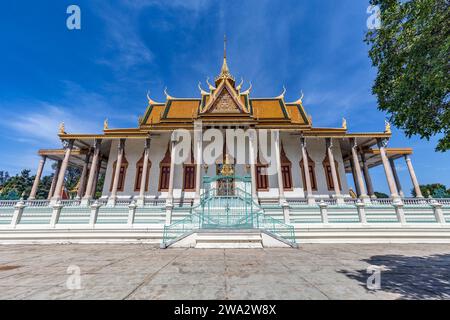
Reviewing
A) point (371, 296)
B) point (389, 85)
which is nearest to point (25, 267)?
point (371, 296)

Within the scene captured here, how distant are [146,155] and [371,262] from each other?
1612 cm

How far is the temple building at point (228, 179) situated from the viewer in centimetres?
950

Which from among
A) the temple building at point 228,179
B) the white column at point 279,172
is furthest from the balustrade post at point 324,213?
the white column at point 279,172

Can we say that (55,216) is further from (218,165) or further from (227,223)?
(218,165)

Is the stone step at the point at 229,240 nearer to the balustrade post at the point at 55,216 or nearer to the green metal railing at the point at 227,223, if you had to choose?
the green metal railing at the point at 227,223

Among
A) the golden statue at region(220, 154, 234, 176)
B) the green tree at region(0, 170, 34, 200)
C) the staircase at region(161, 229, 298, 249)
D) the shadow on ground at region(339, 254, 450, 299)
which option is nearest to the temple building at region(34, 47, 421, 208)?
the golden statue at region(220, 154, 234, 176)

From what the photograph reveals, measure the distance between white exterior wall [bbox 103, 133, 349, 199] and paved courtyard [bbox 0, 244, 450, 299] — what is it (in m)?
11.2

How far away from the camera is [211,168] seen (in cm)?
1661

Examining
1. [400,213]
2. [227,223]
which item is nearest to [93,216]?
[227,223]

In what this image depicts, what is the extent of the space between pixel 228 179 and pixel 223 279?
8.11m

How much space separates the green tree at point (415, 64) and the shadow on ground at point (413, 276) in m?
2.93

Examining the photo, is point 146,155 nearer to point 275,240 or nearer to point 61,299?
point 275,240

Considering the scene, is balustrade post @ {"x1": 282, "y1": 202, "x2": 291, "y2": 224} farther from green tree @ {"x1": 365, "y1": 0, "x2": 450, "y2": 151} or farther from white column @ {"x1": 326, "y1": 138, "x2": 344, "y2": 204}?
white column @ {"x1": 326, "y1": 138, "x2": 344, "y2": 204}
